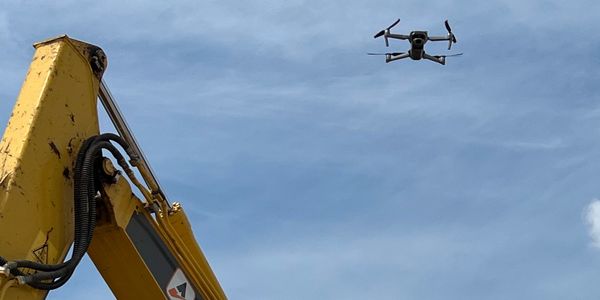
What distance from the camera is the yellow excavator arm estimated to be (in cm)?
466

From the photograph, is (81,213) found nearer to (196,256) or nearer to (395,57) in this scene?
(196,256)

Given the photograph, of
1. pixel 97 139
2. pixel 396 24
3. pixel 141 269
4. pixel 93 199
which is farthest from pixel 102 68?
pixel 396 24

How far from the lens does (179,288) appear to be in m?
6.07

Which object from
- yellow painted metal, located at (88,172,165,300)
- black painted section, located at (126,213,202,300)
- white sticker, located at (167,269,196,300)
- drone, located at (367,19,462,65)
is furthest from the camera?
drone, located at (367,19,462,65)

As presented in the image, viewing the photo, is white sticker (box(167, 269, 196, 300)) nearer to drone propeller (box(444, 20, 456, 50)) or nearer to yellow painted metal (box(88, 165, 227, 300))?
yellow painted metal (box(88, 165, 227, 300))

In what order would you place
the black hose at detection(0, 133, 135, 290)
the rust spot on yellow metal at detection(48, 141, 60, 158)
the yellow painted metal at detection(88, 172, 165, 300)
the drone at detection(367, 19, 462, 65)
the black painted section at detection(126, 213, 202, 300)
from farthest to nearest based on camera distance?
the drone at detection(367, 19, 462, 65), the black painted section at detection(126, 213, 202, 300), the yellow painted metal at detection(88, 172, 165, 300), the rust spot on yellow metal at detection(48, 141, 60, 158), the black hose at detection(0, 133, 135, 290)

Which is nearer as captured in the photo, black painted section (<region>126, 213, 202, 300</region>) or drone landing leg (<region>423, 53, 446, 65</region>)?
black painted section (<region>126, 213, 202, 300</region>)

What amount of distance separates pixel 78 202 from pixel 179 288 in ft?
4.03

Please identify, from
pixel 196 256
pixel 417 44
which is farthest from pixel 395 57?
pixel 196 256

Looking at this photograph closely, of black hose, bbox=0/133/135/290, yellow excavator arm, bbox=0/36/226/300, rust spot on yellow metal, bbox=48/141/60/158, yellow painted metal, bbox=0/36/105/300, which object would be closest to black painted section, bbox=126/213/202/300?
yellow excavator arm, bbox=0/36/226/300

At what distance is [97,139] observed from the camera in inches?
211

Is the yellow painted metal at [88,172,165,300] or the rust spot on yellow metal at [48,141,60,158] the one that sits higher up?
the rust spot on yellow metal at [48,141,60,158]

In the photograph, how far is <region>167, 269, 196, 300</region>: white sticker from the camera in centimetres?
598

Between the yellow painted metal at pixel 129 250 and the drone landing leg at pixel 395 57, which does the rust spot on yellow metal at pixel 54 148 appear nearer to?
the yellow painted metal at pixel 129 250
